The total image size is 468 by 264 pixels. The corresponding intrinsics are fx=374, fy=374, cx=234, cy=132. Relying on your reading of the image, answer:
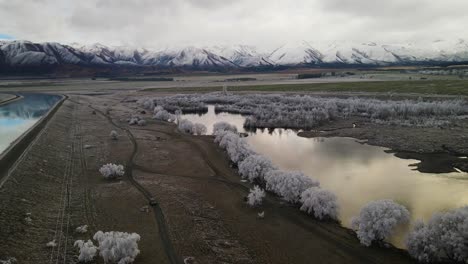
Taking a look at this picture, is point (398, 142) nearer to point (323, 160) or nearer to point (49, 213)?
point (323, 160)

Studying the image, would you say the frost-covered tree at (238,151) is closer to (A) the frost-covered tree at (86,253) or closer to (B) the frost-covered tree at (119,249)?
(B) the frost-covered tree at (119,249)

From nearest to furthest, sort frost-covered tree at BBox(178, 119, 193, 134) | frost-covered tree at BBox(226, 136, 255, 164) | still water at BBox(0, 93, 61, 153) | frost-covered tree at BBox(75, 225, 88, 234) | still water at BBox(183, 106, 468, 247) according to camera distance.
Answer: frost-covered tree at BBox(75, 225, 88, 234), still water at BBox(183, 106, 468, 247), frost-covered tree at BBox(226, 136, 255, 164), still water at BBox(0, 93, 61, 153), frost-covered tree at BBox(178, 119, 193, 134)

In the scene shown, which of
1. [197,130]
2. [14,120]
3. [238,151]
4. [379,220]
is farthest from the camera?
[14,120]

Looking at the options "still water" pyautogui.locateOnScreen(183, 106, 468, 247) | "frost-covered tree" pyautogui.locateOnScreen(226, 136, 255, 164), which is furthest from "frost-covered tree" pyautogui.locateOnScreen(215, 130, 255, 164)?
"still water" pyautogui.locateOnScreen(183, 106, 468, 247)

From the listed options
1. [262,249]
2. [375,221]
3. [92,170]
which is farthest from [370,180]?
[92,170]

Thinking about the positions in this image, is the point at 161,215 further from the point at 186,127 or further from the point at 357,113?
the point at 357,113

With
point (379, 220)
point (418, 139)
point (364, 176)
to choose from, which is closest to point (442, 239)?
point (379, 220)

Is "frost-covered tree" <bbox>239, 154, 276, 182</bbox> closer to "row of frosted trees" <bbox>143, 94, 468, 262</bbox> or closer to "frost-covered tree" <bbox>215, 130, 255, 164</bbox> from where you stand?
"row of frosted trees" <bbox>143, 94, 468, 262</bbox>
